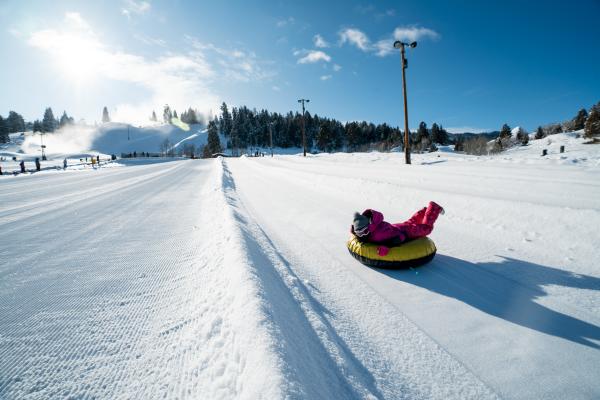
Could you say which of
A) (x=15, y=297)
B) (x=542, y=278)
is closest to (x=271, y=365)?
(x=15, y=297)

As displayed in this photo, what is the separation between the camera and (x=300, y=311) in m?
2.59

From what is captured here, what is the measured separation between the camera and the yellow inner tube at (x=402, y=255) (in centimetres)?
348

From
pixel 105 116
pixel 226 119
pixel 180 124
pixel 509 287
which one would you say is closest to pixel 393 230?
pixel 509 287

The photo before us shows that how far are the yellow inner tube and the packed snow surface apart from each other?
147 mm

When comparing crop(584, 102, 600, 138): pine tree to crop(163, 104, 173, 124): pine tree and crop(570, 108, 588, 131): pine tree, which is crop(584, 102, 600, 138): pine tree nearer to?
crop(570, 108, 588, 131): pine tree

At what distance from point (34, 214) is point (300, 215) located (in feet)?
21.5

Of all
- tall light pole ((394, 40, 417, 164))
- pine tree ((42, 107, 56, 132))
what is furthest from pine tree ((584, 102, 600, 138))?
pine tree ((42, 107, 56, 132))

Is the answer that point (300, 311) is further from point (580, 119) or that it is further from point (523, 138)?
point (580, 119)

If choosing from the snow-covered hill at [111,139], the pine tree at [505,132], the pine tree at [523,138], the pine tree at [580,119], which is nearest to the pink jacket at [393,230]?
the pine tree at [523,138]

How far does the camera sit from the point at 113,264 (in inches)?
142

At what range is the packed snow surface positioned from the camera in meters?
1.84

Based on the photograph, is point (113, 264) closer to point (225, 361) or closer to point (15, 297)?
point (15, 297)

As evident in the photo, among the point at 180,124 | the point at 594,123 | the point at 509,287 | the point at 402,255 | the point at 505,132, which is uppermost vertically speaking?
the point at 180,124

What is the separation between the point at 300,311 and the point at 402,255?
164 cm
